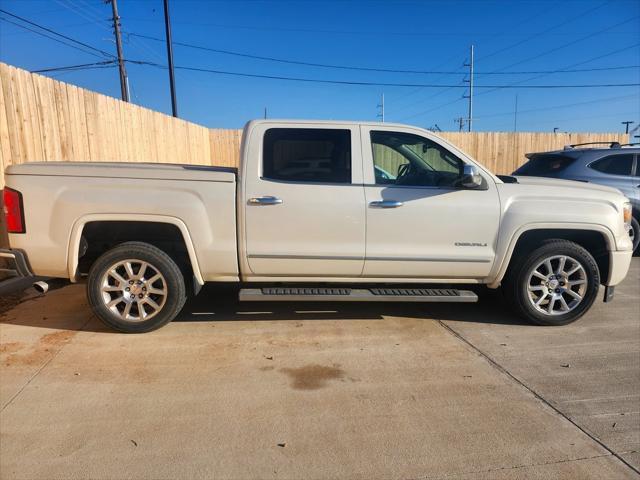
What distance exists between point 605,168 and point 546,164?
895 millimetres

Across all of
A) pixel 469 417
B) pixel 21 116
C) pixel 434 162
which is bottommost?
pixel 469 417

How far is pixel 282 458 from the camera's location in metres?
2.52

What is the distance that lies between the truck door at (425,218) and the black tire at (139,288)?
1856mm

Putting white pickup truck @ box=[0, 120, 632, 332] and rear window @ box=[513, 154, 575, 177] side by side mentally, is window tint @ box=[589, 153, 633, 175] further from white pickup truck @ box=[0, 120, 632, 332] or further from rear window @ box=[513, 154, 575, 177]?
white pickup truck @ box=[0, 120, 632, 332]

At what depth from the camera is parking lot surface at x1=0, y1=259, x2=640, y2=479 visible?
2496mm

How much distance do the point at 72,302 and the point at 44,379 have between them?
1.99m

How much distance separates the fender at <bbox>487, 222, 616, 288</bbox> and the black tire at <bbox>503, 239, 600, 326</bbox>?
0.15 m

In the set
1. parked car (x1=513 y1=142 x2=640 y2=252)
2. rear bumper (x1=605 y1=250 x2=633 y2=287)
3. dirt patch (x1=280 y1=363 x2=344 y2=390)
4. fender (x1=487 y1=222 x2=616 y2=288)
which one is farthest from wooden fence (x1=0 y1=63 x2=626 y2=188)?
parked car (x1=513 y1=142 x2=640 y2=252)

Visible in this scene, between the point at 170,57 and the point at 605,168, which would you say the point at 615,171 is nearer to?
the point at 605,168

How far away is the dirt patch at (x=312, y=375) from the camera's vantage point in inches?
131

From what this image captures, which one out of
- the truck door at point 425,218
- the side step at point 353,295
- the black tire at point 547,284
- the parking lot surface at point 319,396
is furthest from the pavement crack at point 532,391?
the black tire at point 547,284

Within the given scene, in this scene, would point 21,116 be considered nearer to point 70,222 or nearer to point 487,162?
point 70,222

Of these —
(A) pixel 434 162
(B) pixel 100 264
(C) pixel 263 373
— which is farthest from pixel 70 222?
(A) pixel 434 162

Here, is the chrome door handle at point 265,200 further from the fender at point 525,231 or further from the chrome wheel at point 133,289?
the fender at point 525,231
